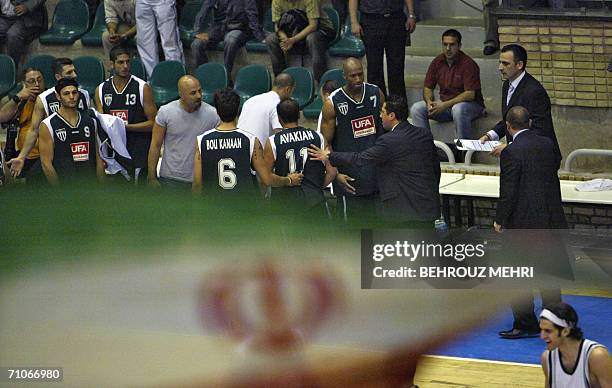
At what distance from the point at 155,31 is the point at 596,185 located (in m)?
4.93

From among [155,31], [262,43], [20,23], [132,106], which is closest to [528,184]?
[132,106]

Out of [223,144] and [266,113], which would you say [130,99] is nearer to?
[266,113]

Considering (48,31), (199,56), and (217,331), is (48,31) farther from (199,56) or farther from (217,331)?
(217,331)

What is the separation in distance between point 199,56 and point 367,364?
225 inches

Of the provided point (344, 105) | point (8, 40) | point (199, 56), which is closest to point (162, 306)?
point (344, 105)

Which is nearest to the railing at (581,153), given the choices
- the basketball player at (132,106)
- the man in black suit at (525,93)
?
the man in black suit at (525,93)

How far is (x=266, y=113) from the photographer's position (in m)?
9.34

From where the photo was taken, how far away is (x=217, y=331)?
8109 mm

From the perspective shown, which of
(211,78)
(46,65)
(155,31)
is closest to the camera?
(211,78)

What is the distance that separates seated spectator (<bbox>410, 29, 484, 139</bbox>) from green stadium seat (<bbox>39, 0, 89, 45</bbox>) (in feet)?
14.4

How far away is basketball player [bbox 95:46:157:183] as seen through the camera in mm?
9906

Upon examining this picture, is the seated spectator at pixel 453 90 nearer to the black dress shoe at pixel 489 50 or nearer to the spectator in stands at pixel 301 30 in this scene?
the black dress shoe at pixel 489 50

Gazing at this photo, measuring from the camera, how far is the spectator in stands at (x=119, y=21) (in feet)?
42.5

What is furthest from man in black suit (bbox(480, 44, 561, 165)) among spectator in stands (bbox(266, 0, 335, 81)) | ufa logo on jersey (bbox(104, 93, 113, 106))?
spectator in stands (bbox(266, 0, 335, 81))
